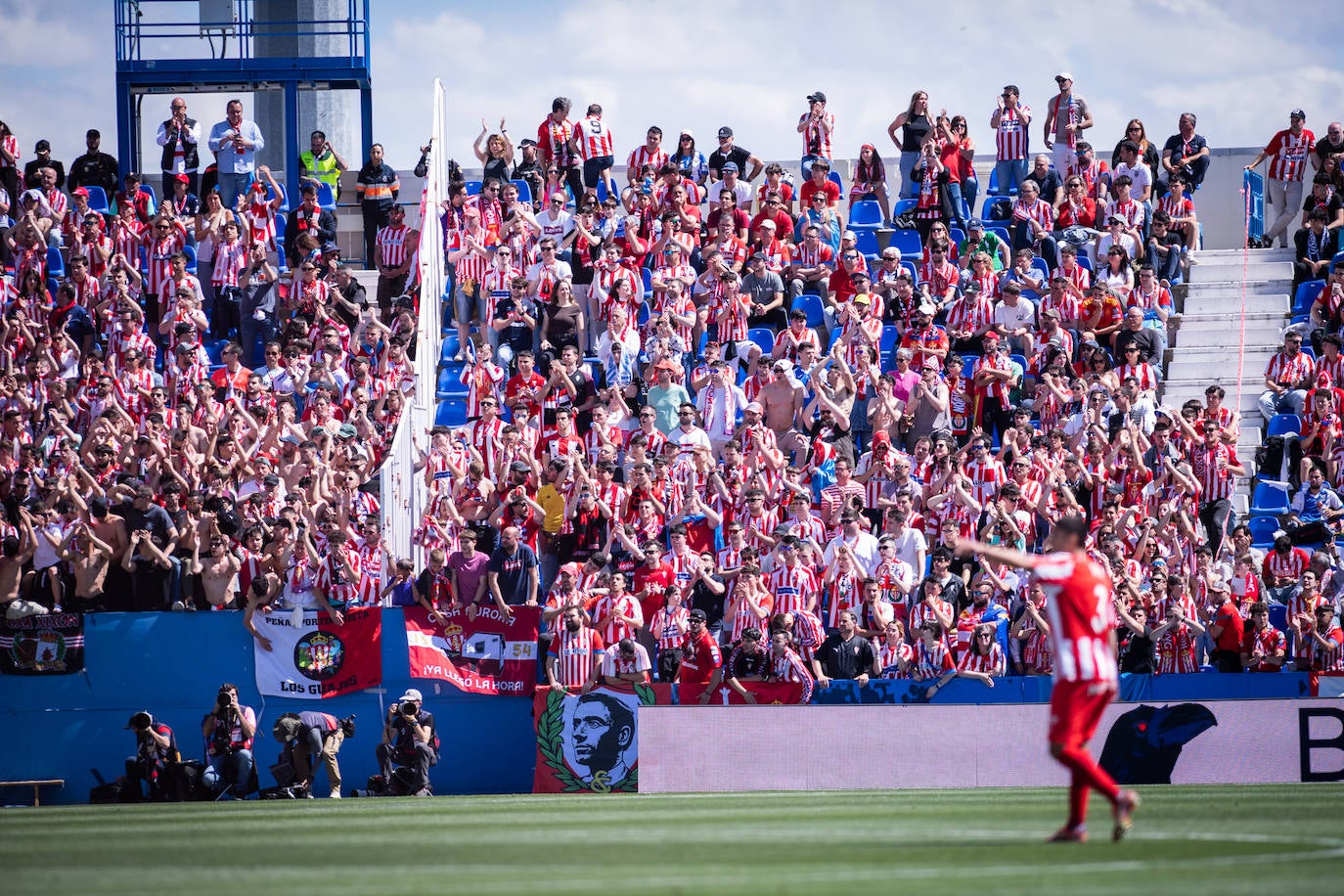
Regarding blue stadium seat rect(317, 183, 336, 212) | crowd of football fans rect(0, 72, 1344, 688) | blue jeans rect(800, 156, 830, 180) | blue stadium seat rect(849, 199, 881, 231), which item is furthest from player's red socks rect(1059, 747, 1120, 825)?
blue stadium seat rect(317, 183, 336, 212)

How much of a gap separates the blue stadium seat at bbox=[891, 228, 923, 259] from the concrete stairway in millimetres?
3552

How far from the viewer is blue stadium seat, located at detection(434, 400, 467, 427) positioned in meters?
21.0

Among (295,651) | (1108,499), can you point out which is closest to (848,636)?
(1108,499)

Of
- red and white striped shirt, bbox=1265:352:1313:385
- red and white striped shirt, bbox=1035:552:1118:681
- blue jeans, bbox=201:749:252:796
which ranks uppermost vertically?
red and white striped shirt, bbox=1265:352:1313:385

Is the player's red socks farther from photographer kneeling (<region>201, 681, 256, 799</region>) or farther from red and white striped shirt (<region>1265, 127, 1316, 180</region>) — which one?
red and white striped shirt (<region>1265, 127, 1316, 180</region>)

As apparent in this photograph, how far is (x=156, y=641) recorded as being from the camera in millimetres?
17625

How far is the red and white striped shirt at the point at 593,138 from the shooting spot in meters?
24.5

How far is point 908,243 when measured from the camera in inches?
922

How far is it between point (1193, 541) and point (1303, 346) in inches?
173

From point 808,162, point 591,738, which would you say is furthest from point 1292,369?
point 591,738

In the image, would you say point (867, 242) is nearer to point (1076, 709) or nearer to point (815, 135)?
point (815, 135)

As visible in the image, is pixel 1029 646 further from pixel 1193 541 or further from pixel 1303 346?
pixel 1303 346

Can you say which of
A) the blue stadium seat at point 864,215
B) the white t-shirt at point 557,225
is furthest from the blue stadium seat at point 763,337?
the blue stadium seat at point 864,215

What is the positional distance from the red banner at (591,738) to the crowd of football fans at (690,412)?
0.31 meters
